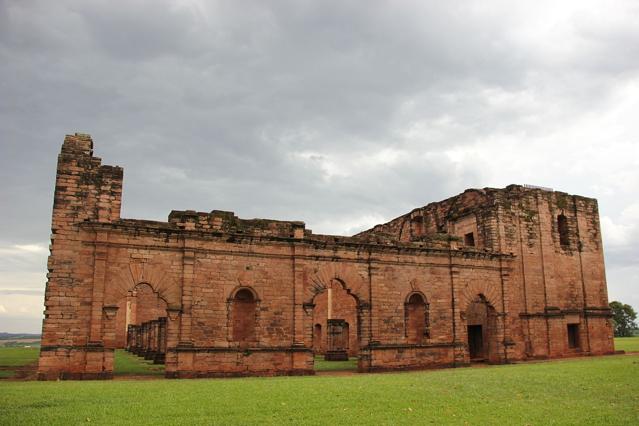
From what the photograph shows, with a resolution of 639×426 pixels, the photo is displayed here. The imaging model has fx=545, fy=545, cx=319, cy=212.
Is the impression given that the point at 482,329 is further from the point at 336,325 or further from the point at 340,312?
the point at 340,312

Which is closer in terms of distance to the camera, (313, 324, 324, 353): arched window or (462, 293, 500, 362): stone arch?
(462, 293, 500, 362): stone arch

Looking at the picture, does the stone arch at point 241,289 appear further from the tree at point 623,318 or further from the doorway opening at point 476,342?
the tree at point 623,318

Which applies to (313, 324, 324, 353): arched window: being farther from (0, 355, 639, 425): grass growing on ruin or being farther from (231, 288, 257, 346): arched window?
(0, 355, 639, 425): grass growing on ruin

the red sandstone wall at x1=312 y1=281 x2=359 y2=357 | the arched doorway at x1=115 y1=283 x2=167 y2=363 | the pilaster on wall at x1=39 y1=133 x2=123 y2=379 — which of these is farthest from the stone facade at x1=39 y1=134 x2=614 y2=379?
the red sandstone wall at x1=312 y1=281 x2=359 y2=357

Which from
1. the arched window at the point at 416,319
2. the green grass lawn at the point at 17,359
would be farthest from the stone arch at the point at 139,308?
the arched window at the point at 416,319

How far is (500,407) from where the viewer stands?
11688 mm

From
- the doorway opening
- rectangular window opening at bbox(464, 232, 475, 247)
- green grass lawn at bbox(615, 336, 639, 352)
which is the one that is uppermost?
rectangular window opening at bbox(464, 232, 475, 247)

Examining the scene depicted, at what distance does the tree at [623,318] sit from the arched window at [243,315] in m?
79.7

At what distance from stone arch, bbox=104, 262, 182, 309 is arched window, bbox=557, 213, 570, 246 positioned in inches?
897

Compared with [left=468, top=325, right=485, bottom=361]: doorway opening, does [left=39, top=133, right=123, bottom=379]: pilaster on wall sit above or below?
above

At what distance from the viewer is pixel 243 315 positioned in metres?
22.2

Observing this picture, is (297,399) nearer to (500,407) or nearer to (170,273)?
(500,407)

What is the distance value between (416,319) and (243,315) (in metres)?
8.34

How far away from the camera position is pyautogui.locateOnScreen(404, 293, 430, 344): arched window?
24.5 metres
